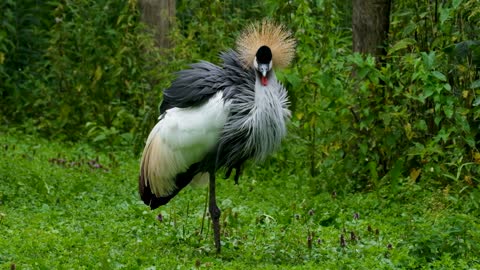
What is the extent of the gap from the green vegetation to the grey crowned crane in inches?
21.8

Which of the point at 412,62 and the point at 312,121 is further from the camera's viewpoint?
the point at 312,121

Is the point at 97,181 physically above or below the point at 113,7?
below

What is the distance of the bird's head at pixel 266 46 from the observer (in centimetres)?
714

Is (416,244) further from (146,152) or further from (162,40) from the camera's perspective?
(162,40)

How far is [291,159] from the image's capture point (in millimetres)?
10305

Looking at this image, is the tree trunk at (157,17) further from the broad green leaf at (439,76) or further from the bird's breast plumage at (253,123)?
the bird's breast plumage at (253,123)

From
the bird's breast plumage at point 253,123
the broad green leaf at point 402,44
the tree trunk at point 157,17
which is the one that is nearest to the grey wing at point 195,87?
the bird's breast plumage at point 253,123

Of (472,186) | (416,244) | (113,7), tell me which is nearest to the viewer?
(416,244)

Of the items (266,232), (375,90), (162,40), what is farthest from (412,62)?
(162,40)

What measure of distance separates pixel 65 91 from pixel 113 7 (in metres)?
1.42

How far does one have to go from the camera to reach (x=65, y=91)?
40.9 ft

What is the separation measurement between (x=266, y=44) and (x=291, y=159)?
3.13m

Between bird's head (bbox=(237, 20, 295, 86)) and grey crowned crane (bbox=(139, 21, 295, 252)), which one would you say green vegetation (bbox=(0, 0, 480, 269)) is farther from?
bird's head (bbox=(237, 20, 295, 86))

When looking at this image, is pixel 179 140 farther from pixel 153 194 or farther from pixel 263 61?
pixel 263 61
